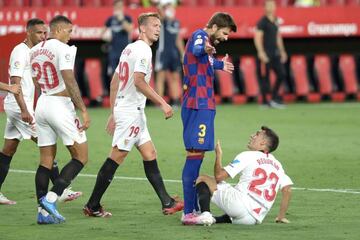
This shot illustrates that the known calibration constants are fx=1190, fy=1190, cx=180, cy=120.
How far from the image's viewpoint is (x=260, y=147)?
36.7 ft

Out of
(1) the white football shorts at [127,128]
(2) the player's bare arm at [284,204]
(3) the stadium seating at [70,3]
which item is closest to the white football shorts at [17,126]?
(1) the white football shorts at [127,128]

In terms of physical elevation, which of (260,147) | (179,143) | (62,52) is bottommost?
(179,143)

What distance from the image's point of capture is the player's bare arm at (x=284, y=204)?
36.0ft

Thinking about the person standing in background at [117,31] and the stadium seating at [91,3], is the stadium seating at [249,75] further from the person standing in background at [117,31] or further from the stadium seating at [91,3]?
the stadium seating at [91,3]

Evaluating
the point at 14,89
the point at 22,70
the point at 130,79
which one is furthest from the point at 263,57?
the point at 14,89

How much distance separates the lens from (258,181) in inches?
433

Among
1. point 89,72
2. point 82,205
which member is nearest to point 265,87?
point 89,72

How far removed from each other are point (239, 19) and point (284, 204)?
53.0 ft

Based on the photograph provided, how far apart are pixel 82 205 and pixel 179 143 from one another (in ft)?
21.1

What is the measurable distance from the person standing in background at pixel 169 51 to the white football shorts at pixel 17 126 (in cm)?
1228

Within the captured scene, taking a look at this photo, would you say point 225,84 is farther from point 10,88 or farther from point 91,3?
point 10,88

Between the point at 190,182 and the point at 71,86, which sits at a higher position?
the point at 71,86

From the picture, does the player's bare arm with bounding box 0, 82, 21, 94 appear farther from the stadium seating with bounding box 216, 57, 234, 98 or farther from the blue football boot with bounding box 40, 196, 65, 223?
the stadium seating with bounding box 216, 57, 234, 98

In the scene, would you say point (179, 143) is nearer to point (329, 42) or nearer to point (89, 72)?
point (89, 72)
